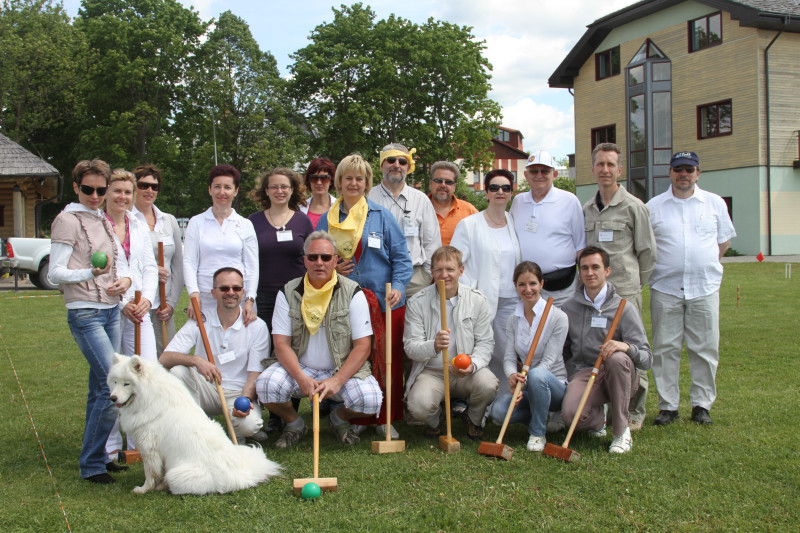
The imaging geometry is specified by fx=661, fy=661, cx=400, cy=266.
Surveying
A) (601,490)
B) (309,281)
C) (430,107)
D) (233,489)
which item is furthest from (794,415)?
(430,107)

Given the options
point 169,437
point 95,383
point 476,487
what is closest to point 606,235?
point 476,487

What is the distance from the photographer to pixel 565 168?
7875cm

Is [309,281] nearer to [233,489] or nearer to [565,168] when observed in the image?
[233,489]

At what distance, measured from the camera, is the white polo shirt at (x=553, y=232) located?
5.59 meters

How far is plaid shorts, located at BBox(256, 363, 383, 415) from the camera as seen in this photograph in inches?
197

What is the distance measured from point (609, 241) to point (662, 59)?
25371 millimetres

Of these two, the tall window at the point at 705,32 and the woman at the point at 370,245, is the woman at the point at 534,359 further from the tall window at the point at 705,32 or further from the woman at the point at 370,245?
the tall window at the point at 705,32

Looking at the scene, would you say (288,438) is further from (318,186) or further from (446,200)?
(446,200)

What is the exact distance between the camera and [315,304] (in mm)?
5125

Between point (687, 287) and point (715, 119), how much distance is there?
23898 millimetres

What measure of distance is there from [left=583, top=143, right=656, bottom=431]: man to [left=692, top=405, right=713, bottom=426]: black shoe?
1.59 ft

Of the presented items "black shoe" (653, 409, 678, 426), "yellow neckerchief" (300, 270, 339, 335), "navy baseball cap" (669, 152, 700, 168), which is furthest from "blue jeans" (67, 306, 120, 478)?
"navy baseball cap" (669, 152, 700, 168)

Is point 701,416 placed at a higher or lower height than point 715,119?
lower

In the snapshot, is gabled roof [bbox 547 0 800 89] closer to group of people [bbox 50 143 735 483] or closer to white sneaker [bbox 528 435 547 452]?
group of people [bbox 50 143 735 483]
